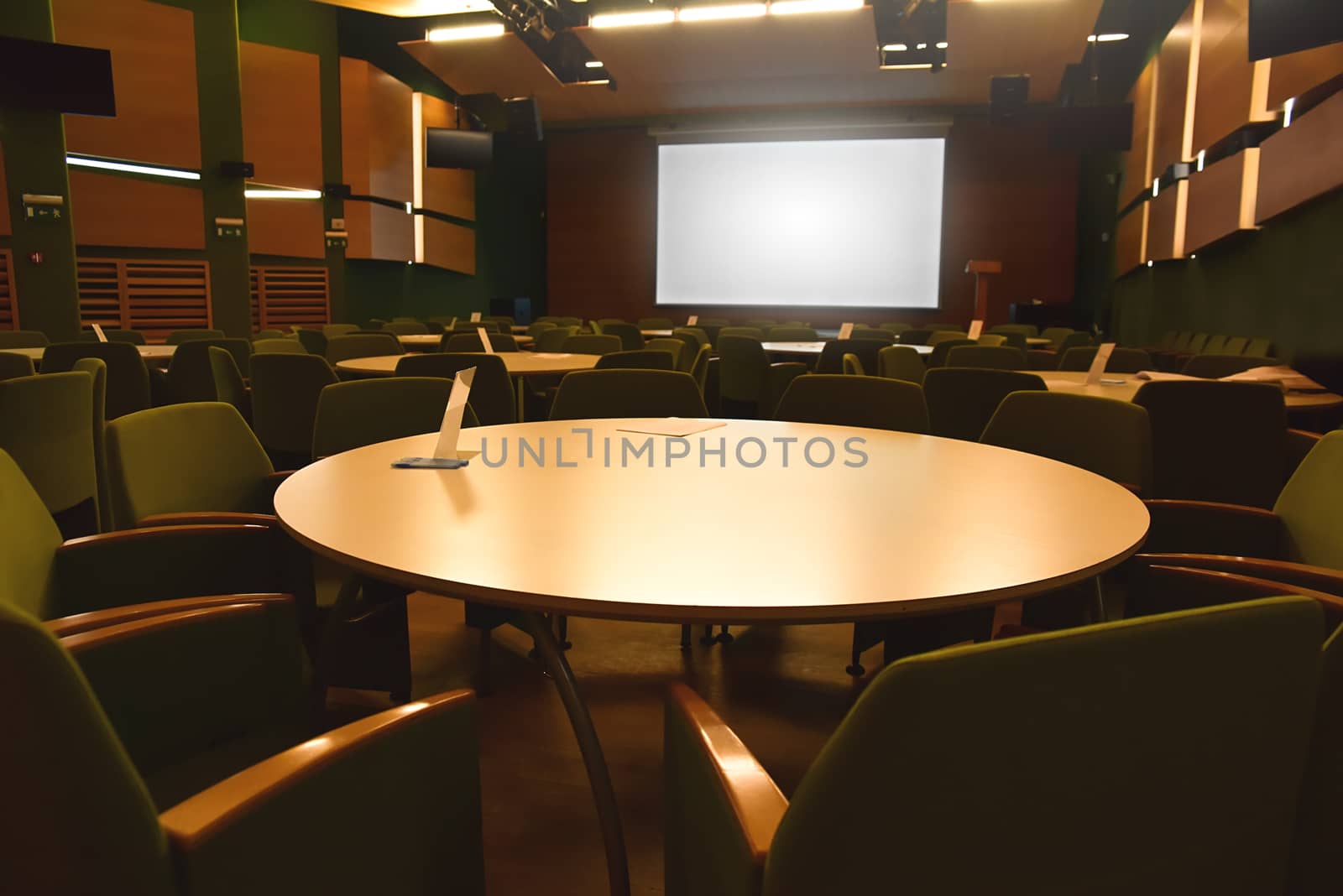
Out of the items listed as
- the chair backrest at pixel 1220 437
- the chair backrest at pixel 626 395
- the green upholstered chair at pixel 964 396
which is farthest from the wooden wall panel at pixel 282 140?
the chair backrest at pixel 1220 437

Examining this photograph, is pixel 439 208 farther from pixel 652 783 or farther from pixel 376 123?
pixel 652 783

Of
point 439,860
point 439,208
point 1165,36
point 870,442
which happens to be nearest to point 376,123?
point 439,208

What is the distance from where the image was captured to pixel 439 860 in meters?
0.96

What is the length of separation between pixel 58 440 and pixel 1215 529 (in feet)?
11.0

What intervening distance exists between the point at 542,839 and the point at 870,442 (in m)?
1.19

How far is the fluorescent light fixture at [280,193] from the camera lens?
388 inches

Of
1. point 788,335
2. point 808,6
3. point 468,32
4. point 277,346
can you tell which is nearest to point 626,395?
point 277,346

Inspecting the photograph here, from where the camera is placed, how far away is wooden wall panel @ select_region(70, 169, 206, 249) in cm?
827

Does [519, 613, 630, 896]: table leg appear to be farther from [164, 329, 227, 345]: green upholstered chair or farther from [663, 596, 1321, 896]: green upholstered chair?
[164, 329, 227, 345]: green upholstered chair

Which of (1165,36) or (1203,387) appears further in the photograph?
(1165,36)

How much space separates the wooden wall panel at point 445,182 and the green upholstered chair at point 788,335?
6364mm

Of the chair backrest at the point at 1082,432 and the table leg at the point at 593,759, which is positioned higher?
the chair backrest at the point at 1082,432

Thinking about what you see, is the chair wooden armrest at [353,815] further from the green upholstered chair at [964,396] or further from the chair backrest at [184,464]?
the green upholstered chair at [964,396]

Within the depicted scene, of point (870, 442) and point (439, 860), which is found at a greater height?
point (870, 442)
